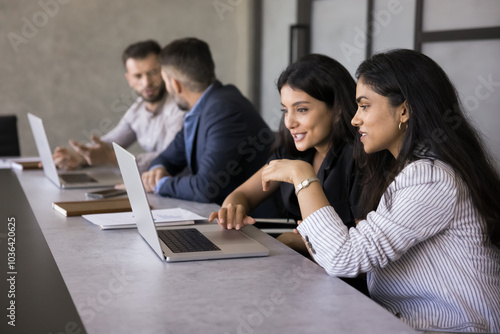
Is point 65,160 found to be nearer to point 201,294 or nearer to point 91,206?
point 91,206

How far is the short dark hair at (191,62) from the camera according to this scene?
10.0ft

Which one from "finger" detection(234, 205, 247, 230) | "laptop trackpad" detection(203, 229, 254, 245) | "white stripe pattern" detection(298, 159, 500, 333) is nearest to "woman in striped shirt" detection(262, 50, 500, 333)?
"white stripe pattern" detection(298, 159, 500, 333)

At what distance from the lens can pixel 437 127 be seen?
1.52 m

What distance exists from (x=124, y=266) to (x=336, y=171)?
→ 2.80 ft

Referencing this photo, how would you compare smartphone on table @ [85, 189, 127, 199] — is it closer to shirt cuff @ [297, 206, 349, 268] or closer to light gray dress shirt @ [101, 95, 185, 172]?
light gray dress shirt @ [101, 95, 185, 172]

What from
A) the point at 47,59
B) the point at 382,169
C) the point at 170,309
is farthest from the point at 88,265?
the point at 47,59

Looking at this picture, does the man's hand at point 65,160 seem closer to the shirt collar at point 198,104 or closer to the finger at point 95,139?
the finger at point 95,139

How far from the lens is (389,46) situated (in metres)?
3.99

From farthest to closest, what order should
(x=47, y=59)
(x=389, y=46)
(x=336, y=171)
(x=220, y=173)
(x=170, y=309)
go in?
(x=47, y=59)
(x=389, y=46)
(x=220, y=173)
(x=336, y=171)
(x=170, y=309)

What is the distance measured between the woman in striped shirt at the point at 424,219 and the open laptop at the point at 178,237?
0.22 meters

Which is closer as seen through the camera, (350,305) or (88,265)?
(350,305)

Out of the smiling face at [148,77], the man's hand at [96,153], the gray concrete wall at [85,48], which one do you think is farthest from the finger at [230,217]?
the gray concrete wall at [85,48]

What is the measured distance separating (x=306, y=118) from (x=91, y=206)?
819mm

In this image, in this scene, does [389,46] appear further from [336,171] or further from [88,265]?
[88,265]
